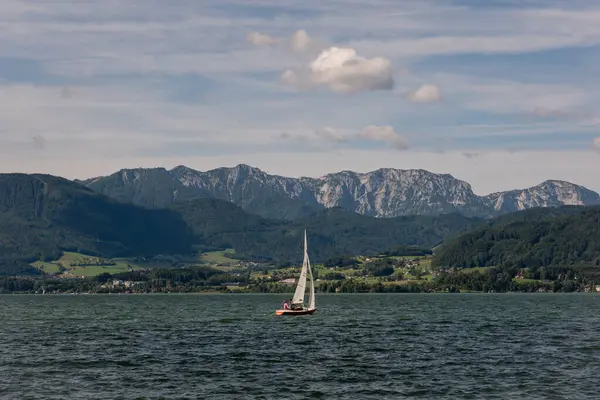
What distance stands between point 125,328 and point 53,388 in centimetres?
6669

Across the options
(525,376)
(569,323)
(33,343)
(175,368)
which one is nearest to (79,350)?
(33,343)

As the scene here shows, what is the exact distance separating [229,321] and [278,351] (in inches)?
2359

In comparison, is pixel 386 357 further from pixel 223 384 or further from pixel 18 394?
pixel 18 394

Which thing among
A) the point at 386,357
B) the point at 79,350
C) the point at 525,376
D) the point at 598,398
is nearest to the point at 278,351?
the point at 386,357

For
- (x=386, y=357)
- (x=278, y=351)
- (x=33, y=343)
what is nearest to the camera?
(x=386, y=357)

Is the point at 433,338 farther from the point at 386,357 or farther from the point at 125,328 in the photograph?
the point at 125,328

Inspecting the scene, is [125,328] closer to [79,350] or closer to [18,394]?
[79,350]

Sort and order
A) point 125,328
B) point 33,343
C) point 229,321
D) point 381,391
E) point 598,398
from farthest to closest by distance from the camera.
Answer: point 229,321, point 125,328, point 33,343, point 381,391, point 598,398

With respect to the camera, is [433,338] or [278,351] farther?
[433,338]

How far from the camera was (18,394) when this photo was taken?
6769 centimetres

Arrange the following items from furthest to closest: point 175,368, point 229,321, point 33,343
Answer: point 229,321 < point 33,343 < point 175,368

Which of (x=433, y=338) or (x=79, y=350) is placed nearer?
(x=79, y=350)

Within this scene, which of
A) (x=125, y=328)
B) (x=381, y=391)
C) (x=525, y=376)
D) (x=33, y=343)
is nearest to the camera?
(x=381, y=391)

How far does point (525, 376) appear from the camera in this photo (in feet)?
250
